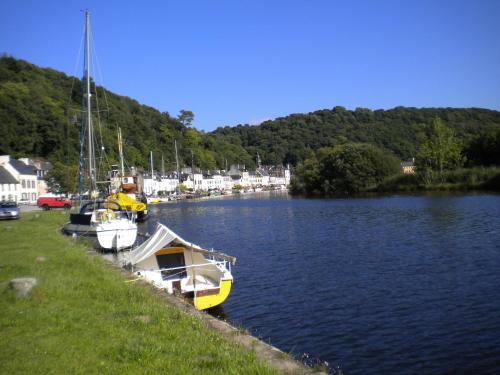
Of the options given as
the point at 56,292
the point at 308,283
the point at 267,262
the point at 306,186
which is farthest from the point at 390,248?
the point at 306,186

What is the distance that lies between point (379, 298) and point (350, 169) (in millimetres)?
97952

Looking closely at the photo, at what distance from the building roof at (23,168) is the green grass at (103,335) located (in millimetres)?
81065

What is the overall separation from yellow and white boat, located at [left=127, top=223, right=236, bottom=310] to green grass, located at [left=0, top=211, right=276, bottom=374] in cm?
218

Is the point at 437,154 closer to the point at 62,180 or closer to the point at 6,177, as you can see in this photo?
the point at 62,180

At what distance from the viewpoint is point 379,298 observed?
17875 mm

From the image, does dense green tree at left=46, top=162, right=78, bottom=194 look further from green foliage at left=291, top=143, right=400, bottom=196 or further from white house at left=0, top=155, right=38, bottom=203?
green foliage at left=291, top=143, right=400, bottom=196

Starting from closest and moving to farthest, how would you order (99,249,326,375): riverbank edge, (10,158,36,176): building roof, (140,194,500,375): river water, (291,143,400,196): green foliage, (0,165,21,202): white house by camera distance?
(99,249,326,375): riverbank edge
(140,194,500,375): river water
(0,165,21,202): white house
(10,158,36,176): building roof
(291,143,400,196): green foliage

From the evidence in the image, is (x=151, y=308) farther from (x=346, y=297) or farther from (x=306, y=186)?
(x=306, y=186)

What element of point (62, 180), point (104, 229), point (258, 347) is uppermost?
point (62, 180)

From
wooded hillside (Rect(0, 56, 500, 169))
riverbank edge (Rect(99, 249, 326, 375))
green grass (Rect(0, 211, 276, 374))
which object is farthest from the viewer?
Answer: wooded hillside (Rect(0, 56, 500, 169))

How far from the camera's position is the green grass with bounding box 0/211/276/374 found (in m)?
8.12

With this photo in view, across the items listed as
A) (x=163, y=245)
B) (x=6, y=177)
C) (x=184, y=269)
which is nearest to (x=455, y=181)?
(x=6, y=177)

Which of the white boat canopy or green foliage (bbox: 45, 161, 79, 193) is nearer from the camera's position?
the white boat canopy

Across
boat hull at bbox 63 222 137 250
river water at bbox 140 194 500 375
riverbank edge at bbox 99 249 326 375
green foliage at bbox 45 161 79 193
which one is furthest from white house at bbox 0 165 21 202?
riverbank edge at bbox 99 249 326 375
